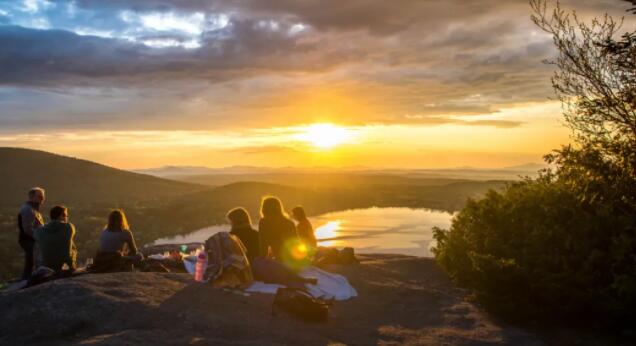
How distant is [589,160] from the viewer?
44.5 feet

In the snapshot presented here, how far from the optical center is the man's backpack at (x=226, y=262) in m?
12.1

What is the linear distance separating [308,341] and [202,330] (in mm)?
1888

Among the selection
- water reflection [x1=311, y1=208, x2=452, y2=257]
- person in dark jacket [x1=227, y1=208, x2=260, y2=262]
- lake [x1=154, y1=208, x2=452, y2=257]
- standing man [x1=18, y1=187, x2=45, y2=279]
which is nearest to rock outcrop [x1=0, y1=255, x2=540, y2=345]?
person in dark jacket [x1=227, y1=208, x2=260, y2=262]

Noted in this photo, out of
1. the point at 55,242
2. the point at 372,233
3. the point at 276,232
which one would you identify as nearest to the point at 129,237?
the point at 55,242

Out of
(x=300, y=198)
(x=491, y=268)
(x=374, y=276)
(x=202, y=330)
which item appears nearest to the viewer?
(x=202, y=330)

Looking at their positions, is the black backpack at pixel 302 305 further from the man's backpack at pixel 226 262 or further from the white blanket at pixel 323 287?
the man's backpack at pixel 226 262

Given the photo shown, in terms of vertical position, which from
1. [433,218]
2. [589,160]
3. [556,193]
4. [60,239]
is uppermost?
[589,160]

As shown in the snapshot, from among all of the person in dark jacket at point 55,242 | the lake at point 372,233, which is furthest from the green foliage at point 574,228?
the lake at point 372,233

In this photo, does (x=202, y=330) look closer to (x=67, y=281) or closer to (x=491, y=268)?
(x=67, y=281)

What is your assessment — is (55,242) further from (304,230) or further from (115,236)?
(304,230)

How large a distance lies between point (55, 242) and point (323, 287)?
22.7 ft

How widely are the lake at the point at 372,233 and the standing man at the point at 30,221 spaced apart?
21656 millimetres

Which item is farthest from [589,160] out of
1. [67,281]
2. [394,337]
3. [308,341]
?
[67,281]

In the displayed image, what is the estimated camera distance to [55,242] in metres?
13.1
